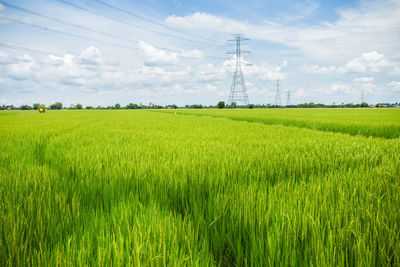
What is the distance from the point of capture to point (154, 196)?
1414mm

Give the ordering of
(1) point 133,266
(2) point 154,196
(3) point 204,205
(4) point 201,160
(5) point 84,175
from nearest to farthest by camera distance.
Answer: (1) point 133,266, (3) point 204,205, (2) point 154,196, (5) point 84,175, (4) point 201,160

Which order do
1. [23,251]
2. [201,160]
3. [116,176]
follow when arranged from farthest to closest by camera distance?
[201,160]
[116,176]
[23,251]

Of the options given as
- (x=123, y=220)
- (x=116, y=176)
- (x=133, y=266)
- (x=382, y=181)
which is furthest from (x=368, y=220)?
(x=116, y=176)

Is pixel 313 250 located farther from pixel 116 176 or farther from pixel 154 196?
pixel 116 176

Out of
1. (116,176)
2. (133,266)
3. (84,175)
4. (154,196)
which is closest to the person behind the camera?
(133,266)

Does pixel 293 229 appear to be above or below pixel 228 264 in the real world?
above

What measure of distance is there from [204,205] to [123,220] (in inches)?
19.5

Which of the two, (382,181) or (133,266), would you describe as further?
(382,181)

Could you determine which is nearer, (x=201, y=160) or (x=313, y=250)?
(x=313, y=250)

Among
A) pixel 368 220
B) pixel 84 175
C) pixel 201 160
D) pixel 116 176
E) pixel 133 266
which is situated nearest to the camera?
pixel 133 266

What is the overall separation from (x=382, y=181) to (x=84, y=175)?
234 cm

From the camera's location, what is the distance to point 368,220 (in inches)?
36.2

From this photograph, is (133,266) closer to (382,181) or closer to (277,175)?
(277,175)

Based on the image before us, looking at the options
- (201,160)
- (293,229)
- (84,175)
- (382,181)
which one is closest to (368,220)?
(293,229)
